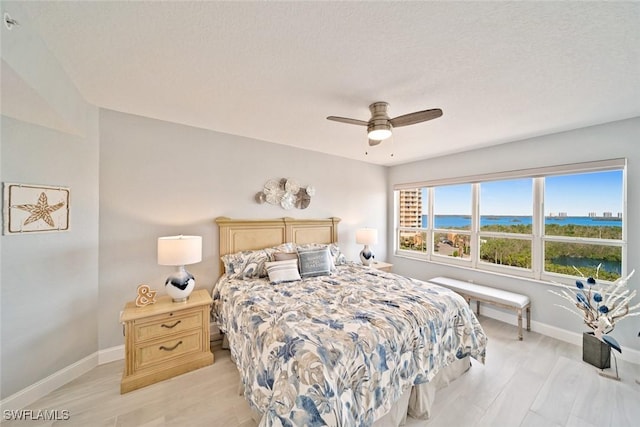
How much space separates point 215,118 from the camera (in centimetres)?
255

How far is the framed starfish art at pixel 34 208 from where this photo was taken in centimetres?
174

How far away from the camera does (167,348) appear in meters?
2.13

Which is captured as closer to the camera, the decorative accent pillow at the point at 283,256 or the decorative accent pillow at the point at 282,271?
the decorative accent pillow at the point at 282,271

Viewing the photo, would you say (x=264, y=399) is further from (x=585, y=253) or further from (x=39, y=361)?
(x=585, y=253)

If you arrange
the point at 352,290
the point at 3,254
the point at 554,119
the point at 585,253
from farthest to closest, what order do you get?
the point at 585,253, the point at 554,119, the point at 352,290, the point at 3,254

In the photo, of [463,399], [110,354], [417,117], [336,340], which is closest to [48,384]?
[110,354]

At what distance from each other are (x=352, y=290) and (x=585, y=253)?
2.97 metres

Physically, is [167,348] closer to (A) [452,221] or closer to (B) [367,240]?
(B) [367,240]

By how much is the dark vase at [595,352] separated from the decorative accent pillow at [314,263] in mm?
2735

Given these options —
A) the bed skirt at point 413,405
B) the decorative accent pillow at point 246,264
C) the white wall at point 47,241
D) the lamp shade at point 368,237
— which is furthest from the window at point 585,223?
the white wall at point 47,241

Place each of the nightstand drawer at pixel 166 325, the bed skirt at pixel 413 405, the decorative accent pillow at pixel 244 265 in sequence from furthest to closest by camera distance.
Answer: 1. the decorative accent pillow at pixel 244 265
2. the nightstand drawer at pixel 166 325
3. the bed skirt at pixel 413 405

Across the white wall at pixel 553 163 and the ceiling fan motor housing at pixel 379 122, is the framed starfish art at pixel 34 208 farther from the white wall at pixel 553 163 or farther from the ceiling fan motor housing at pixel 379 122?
the white wall at pixel 553 163

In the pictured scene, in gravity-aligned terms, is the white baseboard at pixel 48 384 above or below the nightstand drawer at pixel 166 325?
below

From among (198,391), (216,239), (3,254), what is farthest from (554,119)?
(3,254)
